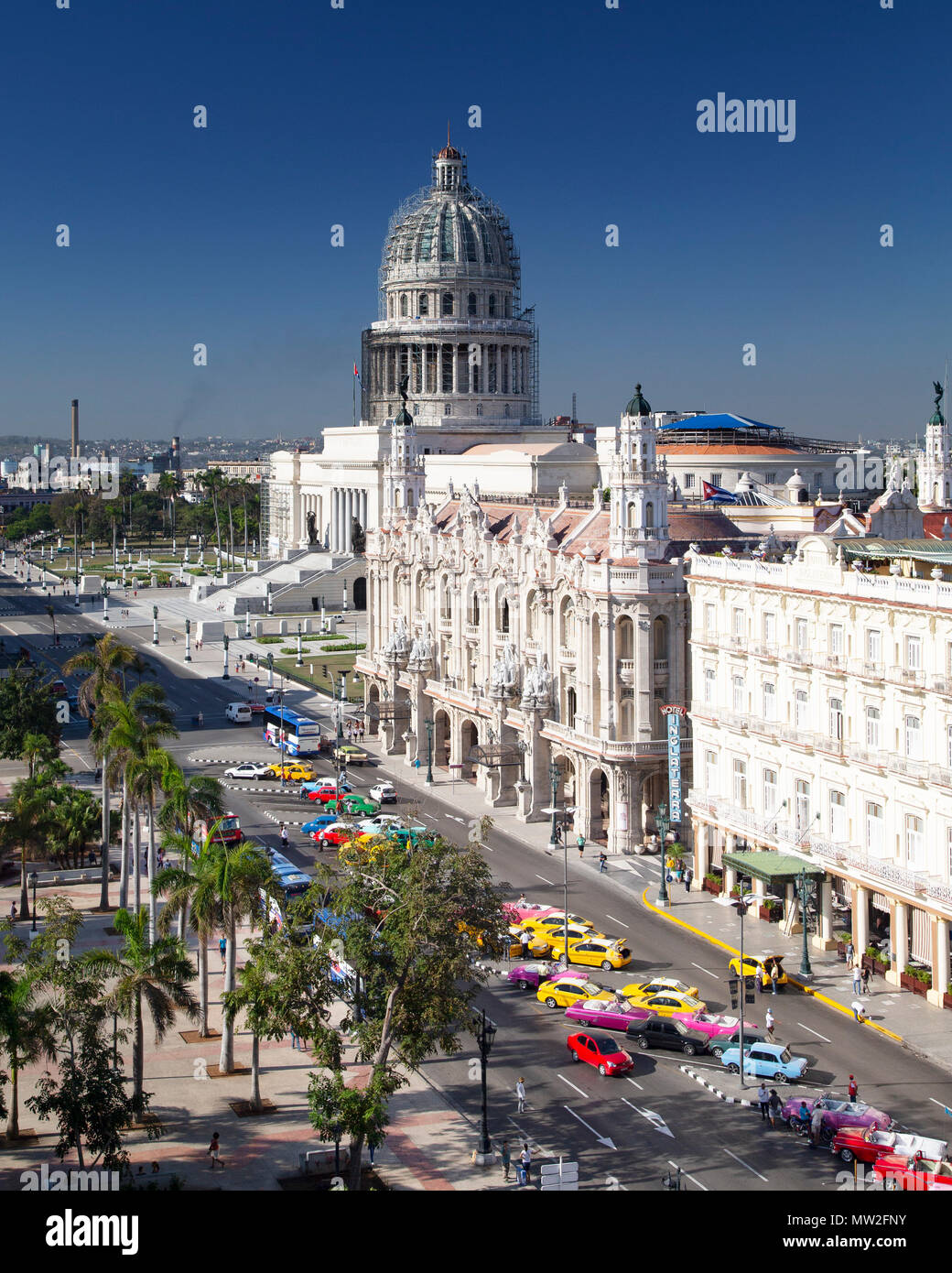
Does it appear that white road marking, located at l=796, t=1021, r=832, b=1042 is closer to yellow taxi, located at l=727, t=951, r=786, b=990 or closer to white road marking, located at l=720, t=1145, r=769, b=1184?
yellow taxi, located at l=727, t=951, r=786, b=990

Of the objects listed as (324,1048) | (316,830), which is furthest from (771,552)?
(324,1048)

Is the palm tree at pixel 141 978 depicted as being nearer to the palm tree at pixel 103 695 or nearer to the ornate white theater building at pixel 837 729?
the palm tree at pixel 103 695

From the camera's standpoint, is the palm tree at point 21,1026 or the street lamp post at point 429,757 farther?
the street lamp post at point 429,757

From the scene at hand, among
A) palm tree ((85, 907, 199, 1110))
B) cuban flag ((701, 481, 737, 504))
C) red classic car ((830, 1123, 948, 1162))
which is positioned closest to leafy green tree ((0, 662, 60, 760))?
palm tree ((85, 907, 199, 1110))

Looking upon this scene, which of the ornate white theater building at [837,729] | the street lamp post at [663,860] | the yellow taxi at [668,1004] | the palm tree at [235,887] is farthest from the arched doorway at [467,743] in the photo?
the palm tree at [235,887]

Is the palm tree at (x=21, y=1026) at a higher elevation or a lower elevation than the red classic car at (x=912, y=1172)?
Result: higher

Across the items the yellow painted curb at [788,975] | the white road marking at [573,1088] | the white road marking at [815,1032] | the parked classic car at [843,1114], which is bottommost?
the white road marking at [573,1088]

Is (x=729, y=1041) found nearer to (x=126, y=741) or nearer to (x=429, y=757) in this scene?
(x=126, y=741)

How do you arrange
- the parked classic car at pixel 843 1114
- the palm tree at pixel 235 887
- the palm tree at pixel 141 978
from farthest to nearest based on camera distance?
the palm tree at pixel 235 887 < the palm tree at pixel 141 978 < the parked classic car at pixel 843 1114
